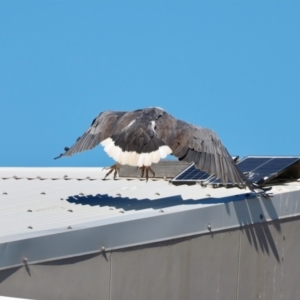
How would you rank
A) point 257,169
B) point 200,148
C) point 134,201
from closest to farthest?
point 134,201
point 200,148
point 257,169

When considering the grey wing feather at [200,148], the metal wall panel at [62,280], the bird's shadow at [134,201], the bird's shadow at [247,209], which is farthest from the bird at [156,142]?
the metal wall panel at [62,280]

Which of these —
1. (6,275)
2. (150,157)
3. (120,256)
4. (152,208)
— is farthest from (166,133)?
(6,275)

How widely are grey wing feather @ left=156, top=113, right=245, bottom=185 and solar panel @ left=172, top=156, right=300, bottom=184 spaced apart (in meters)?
0.55

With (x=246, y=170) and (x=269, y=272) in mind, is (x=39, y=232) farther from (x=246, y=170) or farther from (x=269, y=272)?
(x=246, y=170)

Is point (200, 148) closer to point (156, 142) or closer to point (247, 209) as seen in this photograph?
point (156, 142)

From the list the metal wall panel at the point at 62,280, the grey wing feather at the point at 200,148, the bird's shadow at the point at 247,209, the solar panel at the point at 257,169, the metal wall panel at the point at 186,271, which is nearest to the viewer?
the metal wall panel at the point at 62,280

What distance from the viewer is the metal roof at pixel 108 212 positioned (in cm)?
760

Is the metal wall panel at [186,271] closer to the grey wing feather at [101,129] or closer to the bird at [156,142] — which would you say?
the bird at [156,142]

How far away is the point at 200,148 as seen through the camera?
10.5 metres

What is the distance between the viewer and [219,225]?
30.1 ft

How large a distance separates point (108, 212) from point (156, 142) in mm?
1367

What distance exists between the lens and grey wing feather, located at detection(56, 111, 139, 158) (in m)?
10.7

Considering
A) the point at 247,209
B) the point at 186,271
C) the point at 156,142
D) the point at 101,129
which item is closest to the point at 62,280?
the point at 186,271

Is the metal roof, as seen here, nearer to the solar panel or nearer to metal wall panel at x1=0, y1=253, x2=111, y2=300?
metal wall panel at x1=0, y1=253, x2=111, y2=300
